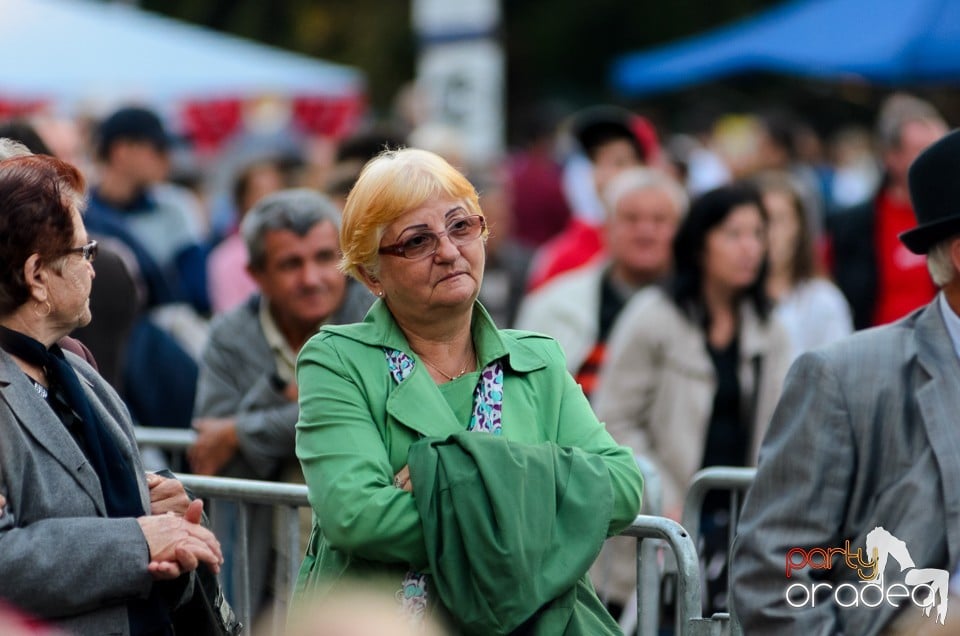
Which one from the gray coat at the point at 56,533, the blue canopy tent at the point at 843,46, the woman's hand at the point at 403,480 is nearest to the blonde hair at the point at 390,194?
the woman's hand at the point at 403,480

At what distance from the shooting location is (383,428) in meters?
4.00

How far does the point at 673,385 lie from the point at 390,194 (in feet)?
9.56

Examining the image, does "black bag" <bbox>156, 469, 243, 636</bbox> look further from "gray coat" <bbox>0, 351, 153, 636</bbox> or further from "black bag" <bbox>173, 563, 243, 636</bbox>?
"gray coat" <bbox>0, 351, 153, 636</bbox>

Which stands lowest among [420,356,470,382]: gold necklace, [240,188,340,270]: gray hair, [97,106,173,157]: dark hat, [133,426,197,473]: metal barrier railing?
[133,426,197,473]: metal barrier railing

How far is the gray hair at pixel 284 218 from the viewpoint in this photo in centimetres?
589

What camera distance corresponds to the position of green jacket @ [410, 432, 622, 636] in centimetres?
372

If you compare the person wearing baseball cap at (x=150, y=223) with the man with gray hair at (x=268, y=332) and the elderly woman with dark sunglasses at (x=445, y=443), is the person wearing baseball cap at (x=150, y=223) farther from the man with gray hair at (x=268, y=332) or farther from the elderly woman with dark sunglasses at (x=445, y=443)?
the elderly woman with dark sunglasses at (x=445, y=443)

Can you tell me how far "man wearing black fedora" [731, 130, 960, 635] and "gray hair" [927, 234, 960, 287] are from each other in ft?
0.12

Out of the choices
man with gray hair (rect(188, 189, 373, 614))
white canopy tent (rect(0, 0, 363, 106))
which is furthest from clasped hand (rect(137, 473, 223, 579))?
white canopy tent (rect(0, 0, 363, 106))

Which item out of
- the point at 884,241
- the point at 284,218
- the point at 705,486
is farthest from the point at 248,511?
the point at 884,241

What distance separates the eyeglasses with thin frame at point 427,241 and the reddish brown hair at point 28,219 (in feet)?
2.58

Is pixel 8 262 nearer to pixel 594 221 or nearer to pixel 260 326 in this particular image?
pixel 260 326

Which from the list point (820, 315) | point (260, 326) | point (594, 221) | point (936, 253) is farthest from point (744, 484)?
point (594, 221)

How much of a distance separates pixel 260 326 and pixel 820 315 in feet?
11.1
